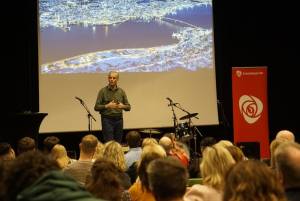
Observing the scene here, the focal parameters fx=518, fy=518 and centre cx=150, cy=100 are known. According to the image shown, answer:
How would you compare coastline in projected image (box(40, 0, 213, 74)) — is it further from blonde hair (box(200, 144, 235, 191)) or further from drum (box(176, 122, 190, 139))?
blonde hair (box(200, 144, 235, 191))

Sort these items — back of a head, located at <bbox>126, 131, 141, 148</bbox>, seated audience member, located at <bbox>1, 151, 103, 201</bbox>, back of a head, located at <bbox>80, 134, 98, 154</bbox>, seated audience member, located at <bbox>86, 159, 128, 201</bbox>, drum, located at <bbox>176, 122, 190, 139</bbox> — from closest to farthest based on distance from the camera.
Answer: seated audience member, located at <bbox>1, 151, 103, 201</bbox> < seated audience member, located at <bbox>86, 159, 128, 201</bbox> < back of a head, located at <bbox>80, 134, 98, 154</bbox> < back of a head, located at <bbox>126, 131, 141, 148</bbox> < drum, located at <bbox>176, 122, 190, 139</bbox>

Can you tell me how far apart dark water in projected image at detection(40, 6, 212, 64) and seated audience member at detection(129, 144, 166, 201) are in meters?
6.04

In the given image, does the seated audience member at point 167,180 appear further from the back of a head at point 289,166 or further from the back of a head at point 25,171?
the back of a head at point 25,171

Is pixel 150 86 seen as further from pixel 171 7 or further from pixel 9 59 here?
pixel 9 59

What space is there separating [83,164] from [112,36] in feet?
18.0

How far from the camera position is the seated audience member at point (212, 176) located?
9.77 ft

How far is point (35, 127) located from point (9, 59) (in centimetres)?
272

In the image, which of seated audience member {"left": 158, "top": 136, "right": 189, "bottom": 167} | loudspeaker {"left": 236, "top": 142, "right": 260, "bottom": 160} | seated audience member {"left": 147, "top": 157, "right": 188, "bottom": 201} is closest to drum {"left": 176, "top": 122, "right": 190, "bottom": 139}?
loudspeaker {"left": 236, "top": 142, "right": 260, "bottom": 160}

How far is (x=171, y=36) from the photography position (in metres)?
9.62

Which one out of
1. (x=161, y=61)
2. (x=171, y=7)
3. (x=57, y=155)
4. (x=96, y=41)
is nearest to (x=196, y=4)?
(x=171, y=7)

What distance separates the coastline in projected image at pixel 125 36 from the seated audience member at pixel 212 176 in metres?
6.31

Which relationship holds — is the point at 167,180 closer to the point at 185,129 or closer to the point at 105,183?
the point at 105,183

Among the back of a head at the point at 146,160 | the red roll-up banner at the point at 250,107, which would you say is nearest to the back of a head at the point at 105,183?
the back of a head at the point at 146,160

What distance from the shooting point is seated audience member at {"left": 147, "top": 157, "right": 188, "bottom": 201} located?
93.4 inches
